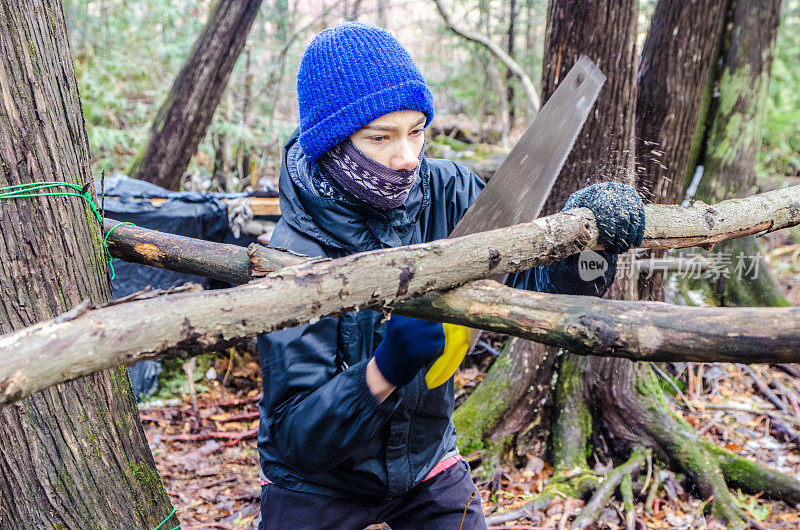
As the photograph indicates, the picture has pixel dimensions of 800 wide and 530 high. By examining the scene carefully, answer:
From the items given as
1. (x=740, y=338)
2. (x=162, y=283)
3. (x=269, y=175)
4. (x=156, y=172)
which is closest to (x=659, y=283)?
(x=740, y=338)

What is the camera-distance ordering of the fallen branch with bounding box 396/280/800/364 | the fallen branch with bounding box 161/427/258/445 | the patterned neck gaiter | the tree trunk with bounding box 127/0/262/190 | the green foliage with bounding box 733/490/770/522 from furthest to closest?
1. the tree trunk with bounding box 127/0/262/190
2. the fallen branch with bounding box 161/427/258/445
3. the green foliage with bounding box 733/490/770/522
4. the patterned neck gaiter
5. the fallen branch with bounding box 396/280/800/364

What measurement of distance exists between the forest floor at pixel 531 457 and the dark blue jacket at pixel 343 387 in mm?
1673

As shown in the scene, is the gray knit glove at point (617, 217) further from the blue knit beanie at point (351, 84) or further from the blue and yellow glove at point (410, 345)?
the blue knit beanie at point (351, 84)

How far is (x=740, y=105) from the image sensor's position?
4.94 meters

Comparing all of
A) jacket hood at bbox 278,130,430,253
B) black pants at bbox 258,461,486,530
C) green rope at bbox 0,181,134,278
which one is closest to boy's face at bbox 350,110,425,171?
jacket hood at bbox 278,130,430,253

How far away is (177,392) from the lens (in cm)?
513

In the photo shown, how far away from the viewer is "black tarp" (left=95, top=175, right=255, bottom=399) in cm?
474

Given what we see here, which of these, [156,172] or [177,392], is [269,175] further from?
[177,392]

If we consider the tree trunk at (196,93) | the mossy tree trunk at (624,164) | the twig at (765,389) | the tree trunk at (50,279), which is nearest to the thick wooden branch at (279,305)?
Result: the tree trunk at (50,279)

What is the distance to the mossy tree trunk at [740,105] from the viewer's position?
4.84 metres

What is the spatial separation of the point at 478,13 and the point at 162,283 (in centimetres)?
897

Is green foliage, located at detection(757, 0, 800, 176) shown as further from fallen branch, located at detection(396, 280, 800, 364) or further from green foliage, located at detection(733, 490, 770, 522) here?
fallen branch, located at detection(396, 280, 800, 364)

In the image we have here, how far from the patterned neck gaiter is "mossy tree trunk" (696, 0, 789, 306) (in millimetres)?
4035

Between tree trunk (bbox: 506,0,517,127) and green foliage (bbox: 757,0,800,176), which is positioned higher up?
tree trunk (bbox: 506,0,517,127)
